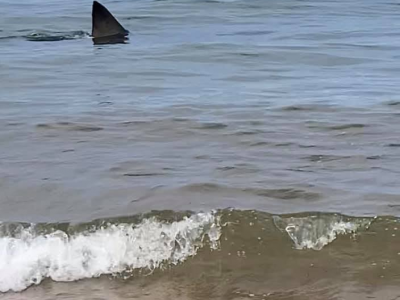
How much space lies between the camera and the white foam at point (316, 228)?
15.9 ft

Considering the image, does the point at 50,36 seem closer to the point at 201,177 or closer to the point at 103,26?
the point at 103,26

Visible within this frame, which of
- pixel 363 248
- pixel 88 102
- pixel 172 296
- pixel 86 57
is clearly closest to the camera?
pixel 172 296

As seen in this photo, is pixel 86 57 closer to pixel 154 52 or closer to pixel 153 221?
pixel 154 52

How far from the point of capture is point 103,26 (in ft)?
46.2

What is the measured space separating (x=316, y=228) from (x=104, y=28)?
379 inches

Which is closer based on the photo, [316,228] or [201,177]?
[316,228]

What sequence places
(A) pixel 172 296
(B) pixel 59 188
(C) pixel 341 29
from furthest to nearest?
1. (C) pixel 341 29
2. (B) pixel 59 188
3. (A) pixel 172 296

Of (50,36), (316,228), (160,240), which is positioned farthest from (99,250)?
(50,36)

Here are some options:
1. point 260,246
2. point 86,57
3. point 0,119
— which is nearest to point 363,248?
point 260,246

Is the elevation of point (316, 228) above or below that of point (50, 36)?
above

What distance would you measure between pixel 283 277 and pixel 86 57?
25.2 feet

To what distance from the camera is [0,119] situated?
7.79 meters

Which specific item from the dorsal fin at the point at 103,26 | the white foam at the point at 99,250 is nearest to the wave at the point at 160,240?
the white foam at the point at 99,250

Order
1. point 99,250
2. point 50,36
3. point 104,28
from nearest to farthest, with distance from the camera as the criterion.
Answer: point 99,250 < point 50,36 < point 104,28
